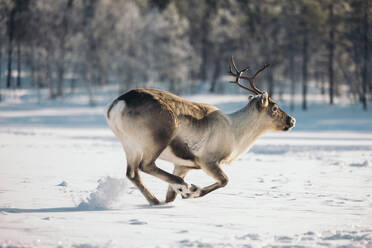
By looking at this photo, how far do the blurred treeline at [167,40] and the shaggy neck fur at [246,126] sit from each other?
3406 cm

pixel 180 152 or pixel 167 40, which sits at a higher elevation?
pixel 167 40

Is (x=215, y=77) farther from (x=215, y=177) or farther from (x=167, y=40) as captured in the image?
(x=215, y=177)

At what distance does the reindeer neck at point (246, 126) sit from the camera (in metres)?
7.11

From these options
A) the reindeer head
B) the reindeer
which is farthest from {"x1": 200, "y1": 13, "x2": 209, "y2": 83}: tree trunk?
the reindeer

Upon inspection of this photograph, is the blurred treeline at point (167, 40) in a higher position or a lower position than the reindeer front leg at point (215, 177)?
higher

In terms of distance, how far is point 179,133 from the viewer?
6492mm

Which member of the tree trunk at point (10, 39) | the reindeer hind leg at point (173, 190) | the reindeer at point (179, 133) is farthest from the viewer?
the tree trunk at point (10, 39)

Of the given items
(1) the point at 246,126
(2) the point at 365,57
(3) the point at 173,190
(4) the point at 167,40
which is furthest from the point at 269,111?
(4) the point at 167,40

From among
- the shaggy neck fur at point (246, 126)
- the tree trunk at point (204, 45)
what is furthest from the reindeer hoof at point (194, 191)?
the tree trunk at point (204, 45)

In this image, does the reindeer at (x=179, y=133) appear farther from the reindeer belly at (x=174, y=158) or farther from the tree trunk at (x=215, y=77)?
the tree trunk at (x=215, y=77)

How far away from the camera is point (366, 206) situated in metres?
6.93

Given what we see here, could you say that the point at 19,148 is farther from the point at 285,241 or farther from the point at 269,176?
the point at 285,241

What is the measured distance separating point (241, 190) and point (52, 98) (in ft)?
130

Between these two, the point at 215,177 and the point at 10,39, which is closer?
the point at 215,177
